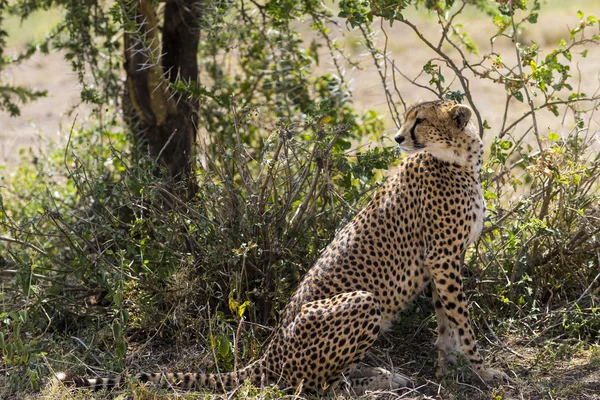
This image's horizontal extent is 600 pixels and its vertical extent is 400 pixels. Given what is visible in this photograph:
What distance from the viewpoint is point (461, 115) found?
3.91 m


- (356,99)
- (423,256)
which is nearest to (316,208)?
(423,256)

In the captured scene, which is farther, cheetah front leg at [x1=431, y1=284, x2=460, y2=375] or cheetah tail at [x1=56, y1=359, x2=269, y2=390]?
cheetah front leg at [x1=431, y1=284, x2=460, y2=375]

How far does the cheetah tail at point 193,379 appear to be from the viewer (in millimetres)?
3734

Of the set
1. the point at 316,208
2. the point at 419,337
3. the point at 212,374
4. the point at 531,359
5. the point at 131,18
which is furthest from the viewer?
the point at 131,18


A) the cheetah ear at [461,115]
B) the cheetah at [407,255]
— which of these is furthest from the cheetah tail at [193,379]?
the cheetah ear at [461,115]

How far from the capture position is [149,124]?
5645 mm

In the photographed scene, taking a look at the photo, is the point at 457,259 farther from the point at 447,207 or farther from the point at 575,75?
the point at 575,75

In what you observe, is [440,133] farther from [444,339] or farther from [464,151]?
[444,339]

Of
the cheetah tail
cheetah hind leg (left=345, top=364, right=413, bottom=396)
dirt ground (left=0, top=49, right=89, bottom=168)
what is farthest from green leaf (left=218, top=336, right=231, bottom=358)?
dirt ground (left=0, top=49, right=89, bottom=168)

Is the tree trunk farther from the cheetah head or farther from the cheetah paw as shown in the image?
the cheetah paw

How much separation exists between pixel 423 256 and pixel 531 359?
0.76m

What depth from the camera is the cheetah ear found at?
12.8 feet

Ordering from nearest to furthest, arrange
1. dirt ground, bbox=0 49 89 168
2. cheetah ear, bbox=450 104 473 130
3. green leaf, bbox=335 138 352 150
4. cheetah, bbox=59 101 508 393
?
cheetah, bbox=59 101 508 393
cheetah ear, bbox=450 104 473 130
green leaf, bbox=335 138 352 150
dirt ground, bbox=0 49 89 168

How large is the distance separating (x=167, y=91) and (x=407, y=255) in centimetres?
232
